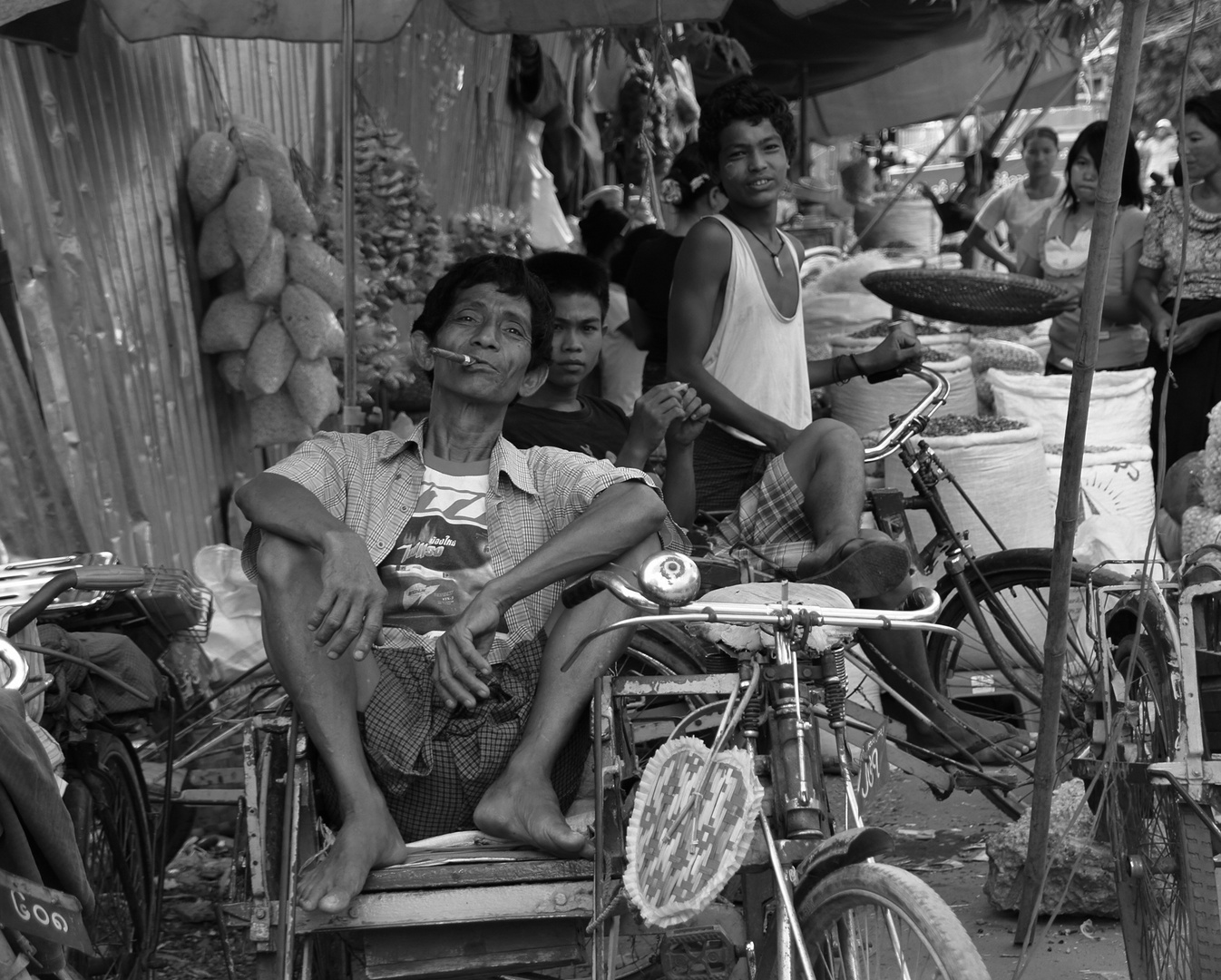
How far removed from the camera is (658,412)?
368cm

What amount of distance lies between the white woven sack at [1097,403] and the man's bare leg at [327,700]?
3.54 metres

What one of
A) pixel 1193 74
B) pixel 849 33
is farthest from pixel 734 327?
pixel 1193 74

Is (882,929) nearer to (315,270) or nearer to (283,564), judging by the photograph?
(283,564)

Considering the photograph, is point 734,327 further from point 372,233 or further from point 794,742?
point 794,742

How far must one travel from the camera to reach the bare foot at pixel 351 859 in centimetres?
244

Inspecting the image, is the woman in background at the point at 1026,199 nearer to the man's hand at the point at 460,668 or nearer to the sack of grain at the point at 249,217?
the sack of grain at the point at 249,217

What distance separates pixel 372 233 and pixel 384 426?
2.81ft

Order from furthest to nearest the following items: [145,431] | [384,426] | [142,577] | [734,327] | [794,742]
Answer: [384,426] < [145,431] < [734,327] < [142,577] < [794,742]

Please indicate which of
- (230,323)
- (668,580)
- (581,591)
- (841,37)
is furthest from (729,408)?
(841,37)

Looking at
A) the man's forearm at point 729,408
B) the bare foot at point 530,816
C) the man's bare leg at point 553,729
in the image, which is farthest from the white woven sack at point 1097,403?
the bare foot at point 530,816

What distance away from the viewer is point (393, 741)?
2809 millimetres

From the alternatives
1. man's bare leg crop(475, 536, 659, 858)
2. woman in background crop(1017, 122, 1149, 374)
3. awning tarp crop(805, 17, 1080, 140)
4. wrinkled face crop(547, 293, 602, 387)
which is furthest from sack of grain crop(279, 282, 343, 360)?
awning tarp crop(805, 17, 1080, 140)

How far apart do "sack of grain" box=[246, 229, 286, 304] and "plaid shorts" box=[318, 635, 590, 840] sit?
87.0 inches

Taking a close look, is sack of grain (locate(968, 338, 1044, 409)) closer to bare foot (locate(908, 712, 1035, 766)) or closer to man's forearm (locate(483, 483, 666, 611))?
bare foot (locate(908, 712, 1035, 766))
